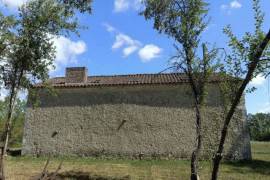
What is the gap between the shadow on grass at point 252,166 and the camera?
14266 millimetres

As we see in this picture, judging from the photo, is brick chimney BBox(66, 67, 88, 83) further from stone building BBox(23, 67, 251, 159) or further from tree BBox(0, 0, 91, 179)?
tree BBox(0, 0, 91, 179)

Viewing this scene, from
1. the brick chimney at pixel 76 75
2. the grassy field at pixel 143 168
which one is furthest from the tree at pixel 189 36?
the brick chimney at pixel 76 75

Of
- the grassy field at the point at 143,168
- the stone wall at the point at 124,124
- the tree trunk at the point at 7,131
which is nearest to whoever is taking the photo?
the tree trunk at the point at 7,131

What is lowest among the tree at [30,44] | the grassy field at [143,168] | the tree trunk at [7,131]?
the grassy field at [143,168]

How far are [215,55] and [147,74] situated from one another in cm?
946

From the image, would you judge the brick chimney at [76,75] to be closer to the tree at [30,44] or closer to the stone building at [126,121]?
the stone building at [126,121]

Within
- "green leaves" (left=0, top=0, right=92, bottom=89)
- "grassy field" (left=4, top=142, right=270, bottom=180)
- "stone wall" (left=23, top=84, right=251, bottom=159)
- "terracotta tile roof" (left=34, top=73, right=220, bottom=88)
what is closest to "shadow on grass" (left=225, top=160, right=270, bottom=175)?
"grassy field" (left=4, top=142, right=270, bottom=180)

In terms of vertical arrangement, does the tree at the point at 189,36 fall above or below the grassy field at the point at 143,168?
above

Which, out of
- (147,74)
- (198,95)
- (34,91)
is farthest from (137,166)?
(147,74)

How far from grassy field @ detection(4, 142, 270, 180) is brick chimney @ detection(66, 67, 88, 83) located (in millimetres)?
5559

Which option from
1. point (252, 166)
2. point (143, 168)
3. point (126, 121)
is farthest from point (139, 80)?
point (252, 166)

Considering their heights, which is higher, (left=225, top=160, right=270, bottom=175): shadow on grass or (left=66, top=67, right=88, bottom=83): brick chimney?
(left=66, top=67, right=88, bottom=83): brick chimney

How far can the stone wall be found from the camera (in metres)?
17.8

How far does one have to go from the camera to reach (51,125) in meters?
19.1
